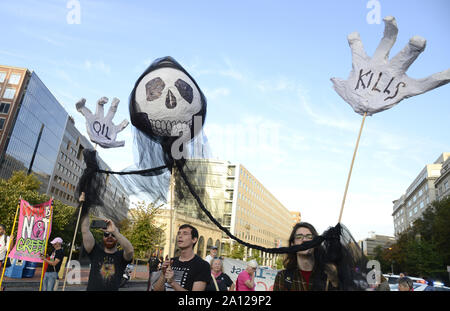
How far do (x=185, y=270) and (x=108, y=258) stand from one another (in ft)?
3.46

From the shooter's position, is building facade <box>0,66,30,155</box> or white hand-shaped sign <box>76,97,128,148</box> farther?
building facade <box>0,66,30,155</box>

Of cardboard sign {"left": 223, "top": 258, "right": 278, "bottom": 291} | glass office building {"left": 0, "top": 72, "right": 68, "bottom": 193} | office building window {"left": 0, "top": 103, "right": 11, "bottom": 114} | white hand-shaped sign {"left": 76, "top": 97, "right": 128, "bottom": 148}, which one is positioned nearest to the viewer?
white hand-shaped sign {"left": 76, "top": 97, "right": 128, "bottom": 148}

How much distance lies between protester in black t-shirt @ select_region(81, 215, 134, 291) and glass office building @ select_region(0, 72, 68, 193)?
170 feet

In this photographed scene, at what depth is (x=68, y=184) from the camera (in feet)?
217

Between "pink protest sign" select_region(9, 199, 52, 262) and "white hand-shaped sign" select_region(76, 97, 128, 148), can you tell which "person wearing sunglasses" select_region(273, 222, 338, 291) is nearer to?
"white hand-shaped sign" select_region(76, 97, 128, 148)

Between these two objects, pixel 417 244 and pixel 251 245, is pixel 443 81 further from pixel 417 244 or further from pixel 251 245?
pixel 417 244

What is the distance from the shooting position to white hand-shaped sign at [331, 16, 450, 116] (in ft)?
8.86

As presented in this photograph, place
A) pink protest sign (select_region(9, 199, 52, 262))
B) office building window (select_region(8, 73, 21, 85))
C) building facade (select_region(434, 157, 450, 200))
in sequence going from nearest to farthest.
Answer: pink protest sign (select_region(9, 199, 52, 262)), office building window (select_region(8, 73, 21, 85)), building facade (select_region(434, 157, 450, 200))

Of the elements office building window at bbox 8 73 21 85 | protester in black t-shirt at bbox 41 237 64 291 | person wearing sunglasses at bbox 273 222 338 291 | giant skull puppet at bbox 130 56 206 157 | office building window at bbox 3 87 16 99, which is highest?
office building window at bbox 8 73 21 85

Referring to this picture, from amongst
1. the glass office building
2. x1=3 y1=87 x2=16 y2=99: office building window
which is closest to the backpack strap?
the glass office building

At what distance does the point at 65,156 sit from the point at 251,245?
69920 millimetres

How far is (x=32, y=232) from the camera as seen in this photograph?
6.59 meters
